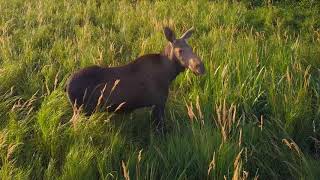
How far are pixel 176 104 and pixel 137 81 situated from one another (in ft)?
1.89

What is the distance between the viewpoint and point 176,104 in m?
4.73

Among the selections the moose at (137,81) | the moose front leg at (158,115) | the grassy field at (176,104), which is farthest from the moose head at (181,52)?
the moose front leg at (158,115)

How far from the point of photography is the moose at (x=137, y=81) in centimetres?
419

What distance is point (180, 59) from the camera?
4.39 m

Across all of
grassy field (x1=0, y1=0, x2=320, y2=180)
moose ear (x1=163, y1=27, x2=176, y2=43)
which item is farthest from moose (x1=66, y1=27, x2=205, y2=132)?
grassy field (x1=0, y1=0, x2=320, y2=180)

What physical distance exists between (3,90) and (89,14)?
147 inches

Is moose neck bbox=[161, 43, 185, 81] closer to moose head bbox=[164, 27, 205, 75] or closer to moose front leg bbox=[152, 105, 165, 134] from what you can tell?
moose head bbox=[164, 27, 205, 75]

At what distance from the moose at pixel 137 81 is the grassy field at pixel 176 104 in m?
0.17

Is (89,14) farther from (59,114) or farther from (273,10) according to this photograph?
(59,114)

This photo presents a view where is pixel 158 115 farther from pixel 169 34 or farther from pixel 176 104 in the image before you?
pixel 169 34

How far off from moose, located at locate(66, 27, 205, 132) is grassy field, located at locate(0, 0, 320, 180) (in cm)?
17

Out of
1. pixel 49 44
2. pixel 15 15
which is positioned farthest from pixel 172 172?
pixel 15 15

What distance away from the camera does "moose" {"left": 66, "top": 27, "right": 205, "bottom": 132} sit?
4188mm

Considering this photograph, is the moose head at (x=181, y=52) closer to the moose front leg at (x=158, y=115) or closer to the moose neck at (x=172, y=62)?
the moose neck at (x=172, y=62)
